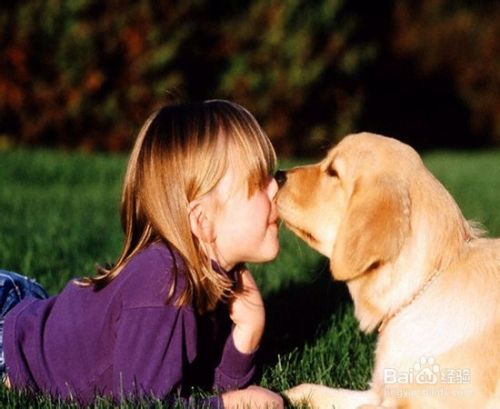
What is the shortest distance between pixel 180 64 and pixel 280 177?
10765 millimetres

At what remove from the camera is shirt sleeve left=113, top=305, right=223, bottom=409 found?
10.9 feet

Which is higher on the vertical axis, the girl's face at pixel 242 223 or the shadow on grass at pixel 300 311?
the girl's face at pixel 242 223

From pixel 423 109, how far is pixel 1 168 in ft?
49.1

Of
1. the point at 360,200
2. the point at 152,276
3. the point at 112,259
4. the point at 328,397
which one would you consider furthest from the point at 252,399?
the point at 112,259

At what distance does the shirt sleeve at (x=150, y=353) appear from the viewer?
3312mm

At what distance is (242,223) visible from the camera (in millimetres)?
3678

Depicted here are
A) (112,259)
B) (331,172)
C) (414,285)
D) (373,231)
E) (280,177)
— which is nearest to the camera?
(373,231)

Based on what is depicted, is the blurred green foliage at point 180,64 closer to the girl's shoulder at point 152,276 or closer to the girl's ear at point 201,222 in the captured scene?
the girl's ear at point 201,222

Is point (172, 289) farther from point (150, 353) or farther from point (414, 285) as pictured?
point (414, 285)

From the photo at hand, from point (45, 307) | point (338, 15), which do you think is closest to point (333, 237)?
point (45, 307)

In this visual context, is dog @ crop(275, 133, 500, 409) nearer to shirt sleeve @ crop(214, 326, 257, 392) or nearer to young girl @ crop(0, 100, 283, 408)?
shirt sleeve @ crop(214, 326, 257, 392)

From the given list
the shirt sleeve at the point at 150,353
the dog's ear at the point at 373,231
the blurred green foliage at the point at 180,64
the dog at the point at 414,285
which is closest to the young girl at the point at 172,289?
the shirt sleeve at the point at 150,353

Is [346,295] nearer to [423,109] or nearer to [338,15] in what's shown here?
[338,15]

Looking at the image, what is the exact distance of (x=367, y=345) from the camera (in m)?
4.37
